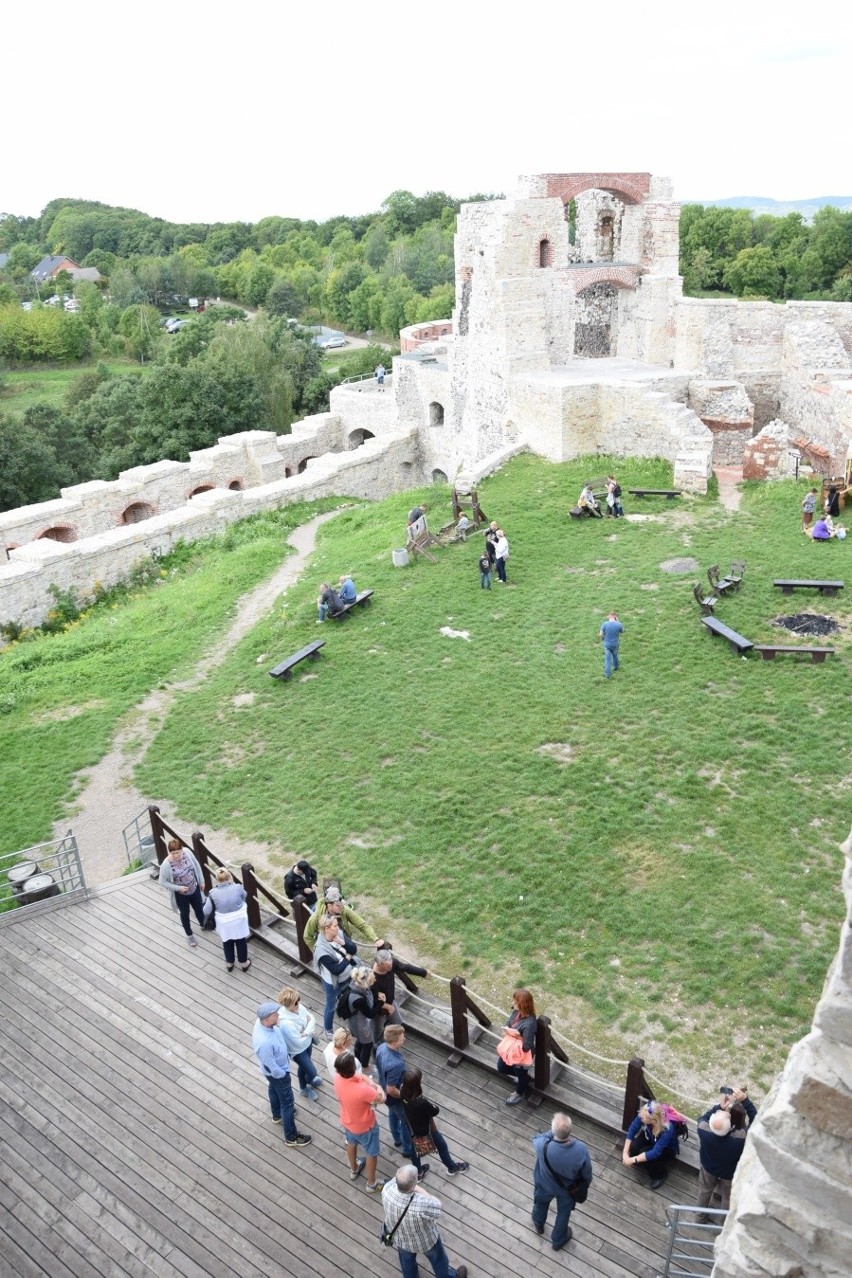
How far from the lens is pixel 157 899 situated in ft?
29.5

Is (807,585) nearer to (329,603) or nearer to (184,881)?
(329,603)

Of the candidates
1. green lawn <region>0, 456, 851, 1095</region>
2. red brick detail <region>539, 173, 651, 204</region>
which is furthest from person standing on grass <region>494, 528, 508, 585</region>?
red brick detail <region>539, 173, 651, 204</region>

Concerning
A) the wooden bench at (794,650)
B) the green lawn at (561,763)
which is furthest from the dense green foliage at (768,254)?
the wooden bench at (794,650)

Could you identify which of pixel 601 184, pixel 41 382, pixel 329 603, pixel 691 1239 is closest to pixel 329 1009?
pixel 691 1239

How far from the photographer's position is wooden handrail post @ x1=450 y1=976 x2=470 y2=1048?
261 inches

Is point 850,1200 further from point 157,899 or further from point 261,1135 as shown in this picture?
point 157,899

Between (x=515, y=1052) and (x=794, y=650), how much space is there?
302 inches

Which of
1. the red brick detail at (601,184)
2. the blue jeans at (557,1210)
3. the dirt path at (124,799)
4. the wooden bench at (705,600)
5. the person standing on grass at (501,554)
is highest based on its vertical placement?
the red brick detail at (601,184)

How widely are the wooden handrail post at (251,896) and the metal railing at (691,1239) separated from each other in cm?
407

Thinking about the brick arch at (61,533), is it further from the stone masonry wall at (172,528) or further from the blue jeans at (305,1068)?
the blue jeans at (305,1068)

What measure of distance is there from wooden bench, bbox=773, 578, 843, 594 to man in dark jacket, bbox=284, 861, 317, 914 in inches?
347

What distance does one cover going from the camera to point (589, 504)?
1745 centimetres

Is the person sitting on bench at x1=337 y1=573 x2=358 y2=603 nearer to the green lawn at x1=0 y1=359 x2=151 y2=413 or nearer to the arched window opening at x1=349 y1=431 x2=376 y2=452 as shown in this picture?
the arched window opening at x1=349 y1=431 x2=376 y2=452

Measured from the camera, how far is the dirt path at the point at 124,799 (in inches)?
425
